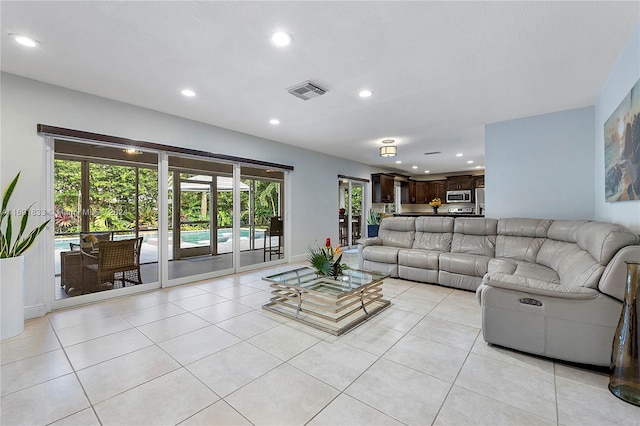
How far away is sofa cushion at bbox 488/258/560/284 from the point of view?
9.68 ft

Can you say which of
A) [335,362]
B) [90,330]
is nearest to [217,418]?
[335,362]

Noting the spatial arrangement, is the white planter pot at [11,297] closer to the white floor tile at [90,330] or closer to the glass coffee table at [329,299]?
the white floor tile at [90,330]

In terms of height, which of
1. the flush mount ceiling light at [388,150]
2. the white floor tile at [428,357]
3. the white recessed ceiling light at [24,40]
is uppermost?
the white recessed ceiling light at [24,40]

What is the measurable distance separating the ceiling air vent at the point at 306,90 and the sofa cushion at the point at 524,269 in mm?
3007

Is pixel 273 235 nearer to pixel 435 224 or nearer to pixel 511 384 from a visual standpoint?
pixel 435 224

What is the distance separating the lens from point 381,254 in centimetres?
479

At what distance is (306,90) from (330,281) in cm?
224

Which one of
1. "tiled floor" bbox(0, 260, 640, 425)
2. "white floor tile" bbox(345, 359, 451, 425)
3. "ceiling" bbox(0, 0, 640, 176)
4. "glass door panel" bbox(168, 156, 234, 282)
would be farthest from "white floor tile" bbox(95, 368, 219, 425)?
"glass door panel" bbox(168, 156, 234, 282)

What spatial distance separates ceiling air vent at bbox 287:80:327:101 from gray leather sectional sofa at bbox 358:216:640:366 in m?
2.61

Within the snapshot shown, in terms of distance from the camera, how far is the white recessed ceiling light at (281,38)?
223 centimetres

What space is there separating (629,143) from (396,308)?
258 centimetres

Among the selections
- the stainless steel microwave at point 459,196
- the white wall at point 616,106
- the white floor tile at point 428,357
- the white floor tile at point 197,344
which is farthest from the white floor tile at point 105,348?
the stainless steel microwave at point 459,196

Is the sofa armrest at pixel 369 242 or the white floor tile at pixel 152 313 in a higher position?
the sofa armrest at pixel 369 242

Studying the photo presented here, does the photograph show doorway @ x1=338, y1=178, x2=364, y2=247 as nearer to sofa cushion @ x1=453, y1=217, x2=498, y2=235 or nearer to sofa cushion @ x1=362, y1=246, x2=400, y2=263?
sofa cushion @ x1=362, y1=246, x2=400, y2=263
